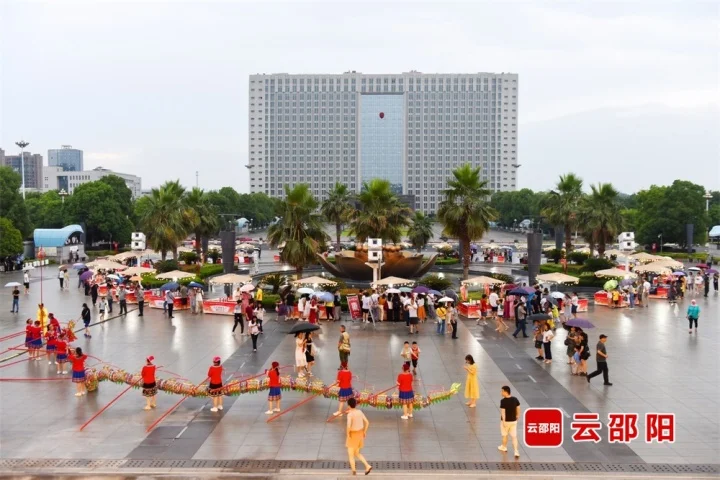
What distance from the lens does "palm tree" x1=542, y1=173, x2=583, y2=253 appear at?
54.3 meters

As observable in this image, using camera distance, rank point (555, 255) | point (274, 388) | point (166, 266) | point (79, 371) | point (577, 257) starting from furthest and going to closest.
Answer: point (555, 255) < point (577, 257) < point (166, 266) < point (79, 371) < point (274, 388)

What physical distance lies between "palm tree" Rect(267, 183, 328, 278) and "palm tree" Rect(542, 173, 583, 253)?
1007 inches

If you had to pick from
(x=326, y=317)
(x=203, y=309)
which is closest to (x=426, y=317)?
(x=326, y=317)

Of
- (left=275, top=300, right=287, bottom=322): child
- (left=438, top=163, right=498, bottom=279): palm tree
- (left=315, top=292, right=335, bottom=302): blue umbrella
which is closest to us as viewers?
(left=315, top=292, right=335, bottom=302): blue umbrella

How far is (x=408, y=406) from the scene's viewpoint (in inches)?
564

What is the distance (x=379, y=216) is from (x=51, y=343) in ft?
98.2

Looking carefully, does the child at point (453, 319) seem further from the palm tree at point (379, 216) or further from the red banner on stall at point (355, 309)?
the palm tree at point (379, 216)

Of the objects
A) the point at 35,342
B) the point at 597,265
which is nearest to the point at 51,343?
the point at 35,342

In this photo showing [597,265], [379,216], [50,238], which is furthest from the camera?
[50,238]

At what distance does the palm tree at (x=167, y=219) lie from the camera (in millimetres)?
46938

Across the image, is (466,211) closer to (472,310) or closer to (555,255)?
(472,310)

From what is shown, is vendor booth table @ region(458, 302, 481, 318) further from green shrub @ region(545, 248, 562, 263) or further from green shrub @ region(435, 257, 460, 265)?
green shrub @ region(545, 248, 562, 263)

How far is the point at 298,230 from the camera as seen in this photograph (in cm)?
3569

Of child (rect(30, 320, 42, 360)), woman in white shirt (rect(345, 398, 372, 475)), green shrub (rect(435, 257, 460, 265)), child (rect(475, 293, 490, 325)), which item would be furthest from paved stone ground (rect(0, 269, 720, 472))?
green shrub (rect(435, 257, 460, 265))
